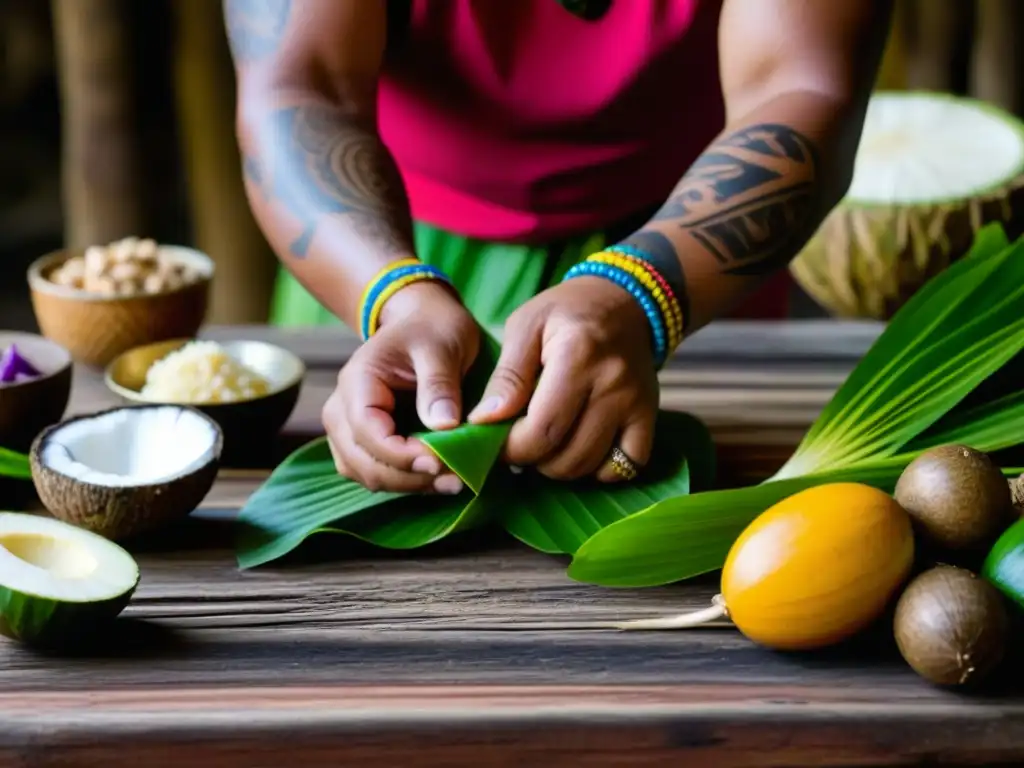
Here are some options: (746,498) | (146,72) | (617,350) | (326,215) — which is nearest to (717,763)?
(746,498)

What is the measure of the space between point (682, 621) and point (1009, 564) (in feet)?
0.74

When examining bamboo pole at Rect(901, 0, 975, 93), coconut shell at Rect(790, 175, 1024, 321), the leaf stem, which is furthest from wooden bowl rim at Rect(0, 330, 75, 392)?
bamboo pole at Rect(901, 0, 975, 93)

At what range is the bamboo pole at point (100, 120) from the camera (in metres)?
2.77

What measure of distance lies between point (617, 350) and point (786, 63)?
0.42 m

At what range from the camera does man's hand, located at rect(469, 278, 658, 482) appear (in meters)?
1.08

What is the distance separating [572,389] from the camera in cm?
108

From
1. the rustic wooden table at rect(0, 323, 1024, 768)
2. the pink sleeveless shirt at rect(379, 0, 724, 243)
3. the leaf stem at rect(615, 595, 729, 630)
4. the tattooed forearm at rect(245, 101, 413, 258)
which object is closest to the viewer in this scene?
the rustic wooden table at rect(0, 323, 1024, 768)

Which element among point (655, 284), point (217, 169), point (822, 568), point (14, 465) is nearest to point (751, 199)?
point (655, 284)

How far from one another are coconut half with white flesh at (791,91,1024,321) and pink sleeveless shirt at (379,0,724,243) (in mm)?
404

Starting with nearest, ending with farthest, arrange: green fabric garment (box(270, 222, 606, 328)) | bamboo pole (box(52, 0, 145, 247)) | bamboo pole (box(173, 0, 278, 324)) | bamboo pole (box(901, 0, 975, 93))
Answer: green fabric garment (box(270, 222, 606, 328))
bamboo pole (box(52, 0, 145, 247))
bamboo pole (box(173, 0, 278, 324))
bamboo pole (box(901, 0, 975, 93))

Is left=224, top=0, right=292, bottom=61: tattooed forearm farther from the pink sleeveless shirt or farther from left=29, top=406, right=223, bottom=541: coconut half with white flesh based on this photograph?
left=29, top=406, right=223, bottom=541: coconut half with white flesh

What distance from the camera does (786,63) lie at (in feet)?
4.42

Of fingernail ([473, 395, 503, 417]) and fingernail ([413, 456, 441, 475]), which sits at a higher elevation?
fingernail ([473, 395, 503, 417])

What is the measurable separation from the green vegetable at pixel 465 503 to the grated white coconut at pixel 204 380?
140 mm
